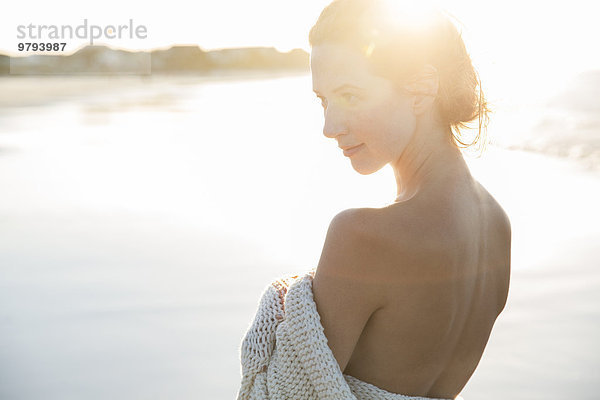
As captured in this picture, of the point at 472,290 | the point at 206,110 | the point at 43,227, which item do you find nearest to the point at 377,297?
the point at 472,290

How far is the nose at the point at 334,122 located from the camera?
→ 5.29 ft

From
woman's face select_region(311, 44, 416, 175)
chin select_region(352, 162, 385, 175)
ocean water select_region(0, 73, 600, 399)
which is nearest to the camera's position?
woman's face select_region(311, 44, 416, 175)

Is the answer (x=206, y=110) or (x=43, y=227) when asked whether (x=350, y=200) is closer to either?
(x=43, y=227)

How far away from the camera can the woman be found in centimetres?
145

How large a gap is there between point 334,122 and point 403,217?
11.3 inches

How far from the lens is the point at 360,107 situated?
1.58 meters

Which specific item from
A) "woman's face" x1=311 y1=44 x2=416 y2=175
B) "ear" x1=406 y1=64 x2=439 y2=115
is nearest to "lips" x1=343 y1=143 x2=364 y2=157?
"woman's face" x1=311 y1=44 x2=416 y2=175

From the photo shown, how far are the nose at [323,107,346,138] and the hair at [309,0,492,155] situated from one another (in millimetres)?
129

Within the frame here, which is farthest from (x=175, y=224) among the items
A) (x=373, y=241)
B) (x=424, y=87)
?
(x=373, y=241)

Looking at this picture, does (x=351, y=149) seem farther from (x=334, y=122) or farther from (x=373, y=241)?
(x=373, y=241)

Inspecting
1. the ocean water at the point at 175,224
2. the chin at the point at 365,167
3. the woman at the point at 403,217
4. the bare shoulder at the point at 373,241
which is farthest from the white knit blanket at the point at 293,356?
the ocean water at the point at 175,224

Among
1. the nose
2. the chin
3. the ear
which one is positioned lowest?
the chin

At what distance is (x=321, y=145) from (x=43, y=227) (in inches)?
207

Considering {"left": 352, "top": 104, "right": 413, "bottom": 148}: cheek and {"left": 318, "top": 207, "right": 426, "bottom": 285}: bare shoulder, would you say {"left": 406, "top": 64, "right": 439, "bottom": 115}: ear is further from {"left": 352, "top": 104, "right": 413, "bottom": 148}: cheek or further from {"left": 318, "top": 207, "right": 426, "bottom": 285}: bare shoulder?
{"left": 318, "top": 207, "right": 426, "bottom": 285}: bare shoulder
